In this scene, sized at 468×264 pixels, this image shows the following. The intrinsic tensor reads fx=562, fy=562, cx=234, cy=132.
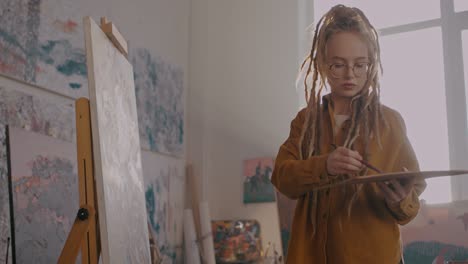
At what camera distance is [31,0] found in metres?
2.33

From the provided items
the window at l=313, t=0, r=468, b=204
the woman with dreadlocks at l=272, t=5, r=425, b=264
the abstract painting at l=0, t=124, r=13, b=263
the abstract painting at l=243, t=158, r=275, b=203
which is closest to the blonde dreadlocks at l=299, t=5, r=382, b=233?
the woman with dreadlocks at l=272, t=5, r=425, b=264

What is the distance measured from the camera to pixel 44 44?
94.2 inches

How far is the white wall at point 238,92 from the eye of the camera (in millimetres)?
3416

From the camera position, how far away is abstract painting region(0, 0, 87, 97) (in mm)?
2211

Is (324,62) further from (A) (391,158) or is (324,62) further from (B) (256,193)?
(B) (256,193)

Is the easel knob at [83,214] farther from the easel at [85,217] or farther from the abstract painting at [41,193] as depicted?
the abstract painting at [41,193]

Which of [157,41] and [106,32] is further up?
[157,41]

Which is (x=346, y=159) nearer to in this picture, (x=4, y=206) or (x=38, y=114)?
(x=4, y=206)

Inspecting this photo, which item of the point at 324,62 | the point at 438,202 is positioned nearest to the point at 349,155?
the point at 324,62

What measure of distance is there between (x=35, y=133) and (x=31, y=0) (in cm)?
56

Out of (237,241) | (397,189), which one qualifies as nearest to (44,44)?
(237,241)

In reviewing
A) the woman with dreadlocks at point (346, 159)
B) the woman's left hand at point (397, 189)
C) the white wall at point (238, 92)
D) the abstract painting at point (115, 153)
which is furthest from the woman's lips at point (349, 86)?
the white wall at point (238, 92)

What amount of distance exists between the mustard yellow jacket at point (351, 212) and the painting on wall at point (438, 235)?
1584 mm

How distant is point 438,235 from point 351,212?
168 cm
